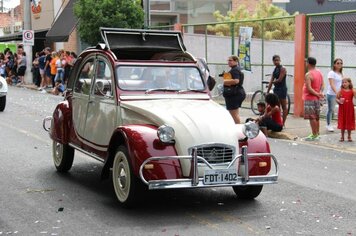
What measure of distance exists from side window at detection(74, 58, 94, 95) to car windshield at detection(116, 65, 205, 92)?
31.5 inches

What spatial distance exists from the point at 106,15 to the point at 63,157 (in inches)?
723

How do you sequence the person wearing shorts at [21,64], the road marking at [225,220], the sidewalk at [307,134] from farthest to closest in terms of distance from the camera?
the person wearing shorts at [21,64] < the sidewalk at [307,134] < the road marking at [225,220]

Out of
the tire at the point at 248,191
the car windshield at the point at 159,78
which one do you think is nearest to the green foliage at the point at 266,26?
the car windshield at the point at 159,78

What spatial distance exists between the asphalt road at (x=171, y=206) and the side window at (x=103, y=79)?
128 centimetres

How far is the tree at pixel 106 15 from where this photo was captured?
26438 millimetres

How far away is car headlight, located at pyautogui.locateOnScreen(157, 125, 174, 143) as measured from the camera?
260 inches

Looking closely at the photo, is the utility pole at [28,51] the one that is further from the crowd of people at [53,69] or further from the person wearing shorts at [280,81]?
the person wearing shorts at [280,81]

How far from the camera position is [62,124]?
29.6 ft

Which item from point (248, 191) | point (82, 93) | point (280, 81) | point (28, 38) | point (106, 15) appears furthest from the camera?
point (28, 38)

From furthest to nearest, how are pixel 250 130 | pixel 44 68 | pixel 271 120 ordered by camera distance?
pixel 44 68 < pixel 271 120 < pixel 250 130

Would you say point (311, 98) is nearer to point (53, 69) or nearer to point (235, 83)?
point (235, 83)

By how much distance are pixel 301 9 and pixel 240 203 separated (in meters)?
33.7

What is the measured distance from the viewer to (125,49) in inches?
340

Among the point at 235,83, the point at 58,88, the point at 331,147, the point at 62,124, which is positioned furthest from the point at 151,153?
the point at 58,88
